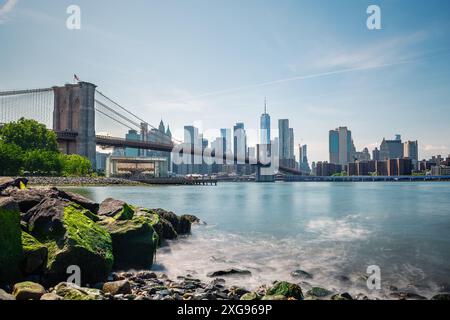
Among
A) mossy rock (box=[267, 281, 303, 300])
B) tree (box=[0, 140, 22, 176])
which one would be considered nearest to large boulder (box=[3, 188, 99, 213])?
mossy rock (box=[267, 281, 303, 300])

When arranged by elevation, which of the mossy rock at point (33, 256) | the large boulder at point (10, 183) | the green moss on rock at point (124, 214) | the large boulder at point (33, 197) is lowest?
the mossy rock at point (33, 256)

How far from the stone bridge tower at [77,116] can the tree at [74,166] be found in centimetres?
1166

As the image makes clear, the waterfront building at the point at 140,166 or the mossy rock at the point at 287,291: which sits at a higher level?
the waterfront building at the point at 140,166

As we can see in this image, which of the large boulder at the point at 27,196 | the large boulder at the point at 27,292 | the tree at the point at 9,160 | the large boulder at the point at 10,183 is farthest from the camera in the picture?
the tree at the point at 9,160

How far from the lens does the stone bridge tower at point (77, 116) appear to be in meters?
96.7

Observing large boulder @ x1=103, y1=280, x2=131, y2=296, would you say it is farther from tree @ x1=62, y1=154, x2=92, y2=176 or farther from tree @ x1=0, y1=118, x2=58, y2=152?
tree @ x1=0, y1=118, x2=58, y2=152

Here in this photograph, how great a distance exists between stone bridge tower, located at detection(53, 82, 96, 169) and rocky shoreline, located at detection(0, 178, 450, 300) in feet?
296

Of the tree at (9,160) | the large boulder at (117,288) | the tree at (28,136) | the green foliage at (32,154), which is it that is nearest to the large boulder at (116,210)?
the large boulder at (117,288)

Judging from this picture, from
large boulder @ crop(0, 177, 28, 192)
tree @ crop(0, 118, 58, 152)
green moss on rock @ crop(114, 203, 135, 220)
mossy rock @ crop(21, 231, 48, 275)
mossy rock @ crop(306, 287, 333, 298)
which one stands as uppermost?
tree @ crop(0, 118, 58, 152)

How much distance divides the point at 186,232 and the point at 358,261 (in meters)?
10.6

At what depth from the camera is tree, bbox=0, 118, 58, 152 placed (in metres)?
76.6

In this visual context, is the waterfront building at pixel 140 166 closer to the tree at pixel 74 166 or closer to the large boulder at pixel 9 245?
the tree at pixel 74 166

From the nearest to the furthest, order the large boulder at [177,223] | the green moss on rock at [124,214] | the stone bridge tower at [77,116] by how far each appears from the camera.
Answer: the green moss on rock at [124,214] < the large boulder at [177,223] < the stone bridge tower at [77,116]
